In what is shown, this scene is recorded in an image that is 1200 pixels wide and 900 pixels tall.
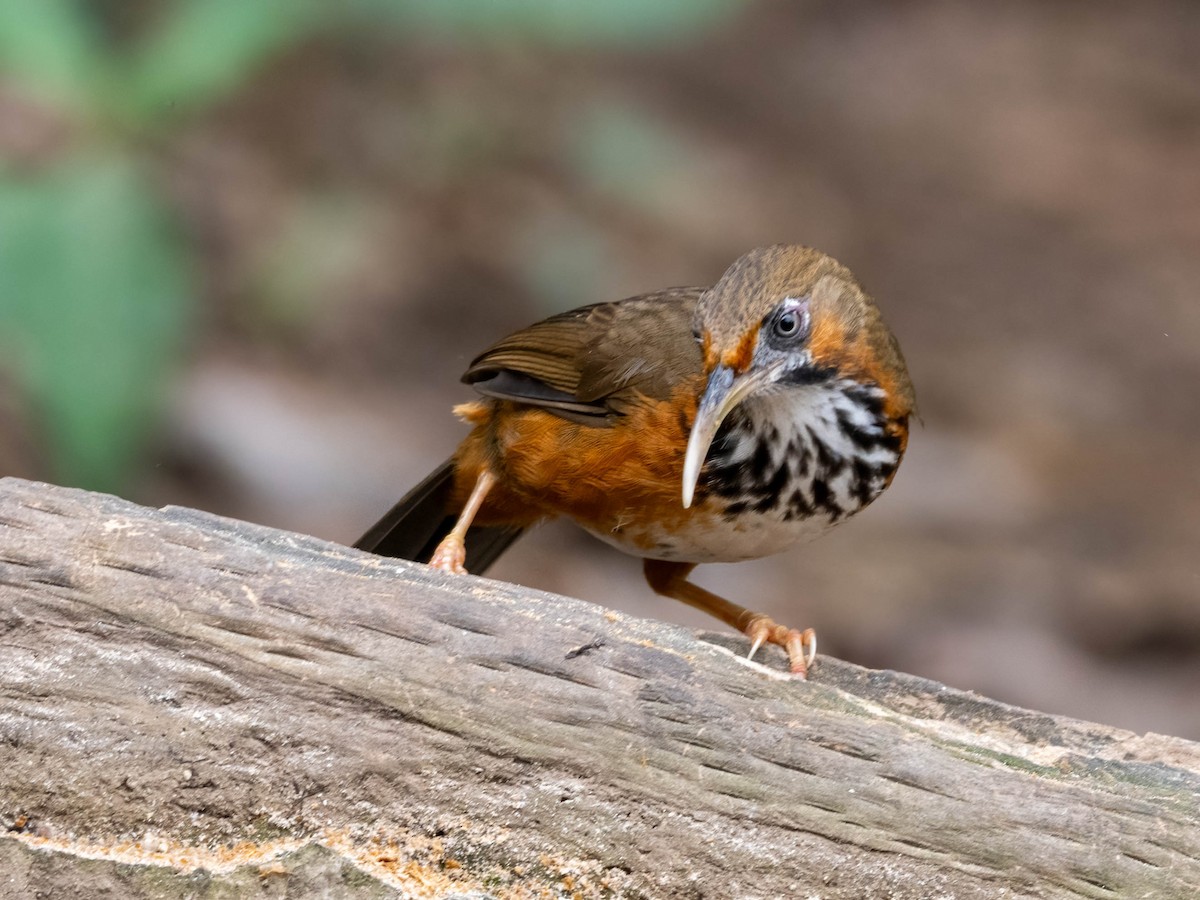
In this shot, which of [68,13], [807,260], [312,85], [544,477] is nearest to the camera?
[807,260]

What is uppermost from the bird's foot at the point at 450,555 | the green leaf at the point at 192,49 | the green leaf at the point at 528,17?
the green leaf at the point at 528,17

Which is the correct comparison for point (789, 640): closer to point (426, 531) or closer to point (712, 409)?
point (712, 409)

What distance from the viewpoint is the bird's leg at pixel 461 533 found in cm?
333

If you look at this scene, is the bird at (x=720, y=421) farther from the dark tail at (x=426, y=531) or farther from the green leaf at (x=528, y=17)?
the green leaf at (x=528, y=17)

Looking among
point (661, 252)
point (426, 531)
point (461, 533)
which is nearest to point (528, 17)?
point (661, 252)

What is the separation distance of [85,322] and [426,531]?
136cm

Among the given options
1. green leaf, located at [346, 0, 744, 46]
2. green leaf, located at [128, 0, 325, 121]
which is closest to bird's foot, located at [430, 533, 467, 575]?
green leaf, located at [128, 0, 325, 121]

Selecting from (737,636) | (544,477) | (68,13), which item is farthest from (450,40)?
(737,636)

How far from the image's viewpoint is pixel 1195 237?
19.2ft

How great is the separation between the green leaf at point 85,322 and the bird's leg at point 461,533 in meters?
1.39

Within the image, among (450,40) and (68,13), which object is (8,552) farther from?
(450,40)

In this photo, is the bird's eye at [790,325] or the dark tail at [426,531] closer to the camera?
the bird's eye at [790,325]

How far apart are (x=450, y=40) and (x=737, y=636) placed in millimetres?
3040

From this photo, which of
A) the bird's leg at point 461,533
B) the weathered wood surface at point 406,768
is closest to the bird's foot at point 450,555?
the bird's leg at point 461,533
